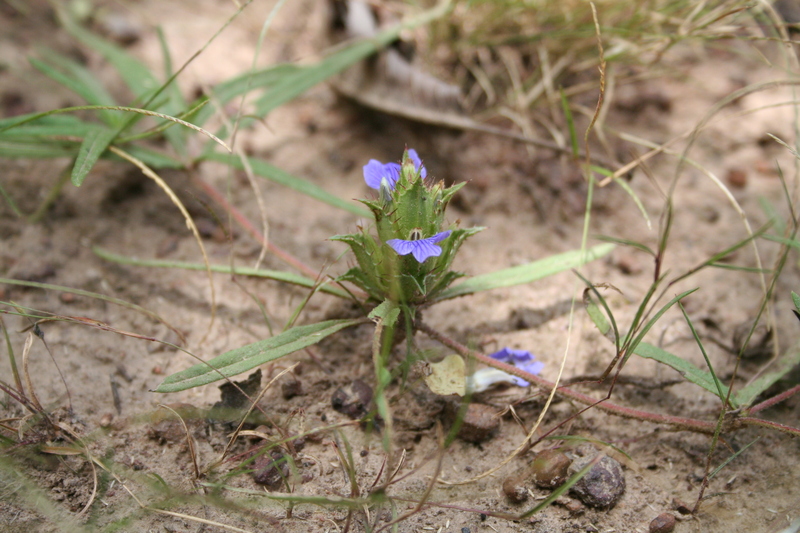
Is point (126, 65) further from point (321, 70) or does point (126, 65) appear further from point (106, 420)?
point (106, 420)

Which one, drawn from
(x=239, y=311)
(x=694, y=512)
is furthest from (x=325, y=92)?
(x=694, y=512)

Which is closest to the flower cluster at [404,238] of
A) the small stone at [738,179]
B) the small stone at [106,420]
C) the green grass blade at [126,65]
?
the small stone at [106,420]

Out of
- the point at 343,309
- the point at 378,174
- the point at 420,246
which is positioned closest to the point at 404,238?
the point at 420,246

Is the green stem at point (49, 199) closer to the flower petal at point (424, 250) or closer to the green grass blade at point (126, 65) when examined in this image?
the green grass blade at point (126, 65)

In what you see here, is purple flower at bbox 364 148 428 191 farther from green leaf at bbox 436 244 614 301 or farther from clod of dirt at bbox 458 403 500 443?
clod of dirt at bbox 458 403 500 443

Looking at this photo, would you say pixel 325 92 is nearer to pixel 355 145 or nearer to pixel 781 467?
Result: pixel 355 145

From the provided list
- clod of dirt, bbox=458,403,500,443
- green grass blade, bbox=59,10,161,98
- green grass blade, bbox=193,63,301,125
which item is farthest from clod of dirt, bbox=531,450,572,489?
green grass blade, bbox=59,10,161,98
